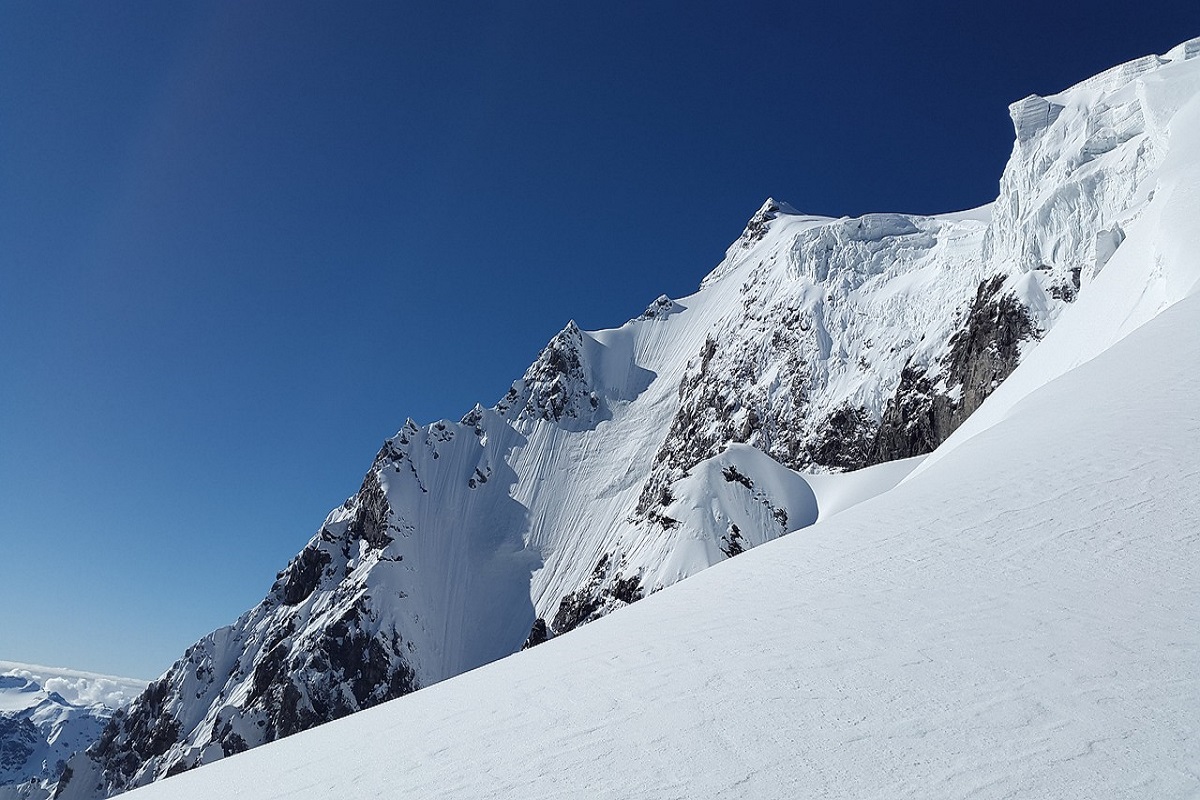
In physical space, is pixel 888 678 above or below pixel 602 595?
below

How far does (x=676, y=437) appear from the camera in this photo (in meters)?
101

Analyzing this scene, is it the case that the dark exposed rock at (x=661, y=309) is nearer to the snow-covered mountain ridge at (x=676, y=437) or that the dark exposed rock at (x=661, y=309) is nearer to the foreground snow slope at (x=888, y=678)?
the snow-covered mountain ridge at (x=676, y=437)

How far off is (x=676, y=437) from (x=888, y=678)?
316 feet

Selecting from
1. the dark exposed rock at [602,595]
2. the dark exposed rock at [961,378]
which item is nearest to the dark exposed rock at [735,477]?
the dark exposed rock at [602,595]

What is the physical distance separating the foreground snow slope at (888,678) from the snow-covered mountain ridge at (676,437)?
26.7 meters

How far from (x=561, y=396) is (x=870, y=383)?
217ft

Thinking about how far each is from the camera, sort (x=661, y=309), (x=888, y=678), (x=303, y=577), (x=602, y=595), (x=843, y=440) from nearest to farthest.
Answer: (x=888, y=678) → (x=602, y=595) → (x=843, y=440) → (x=303, y=577) → (x=661, y=309)

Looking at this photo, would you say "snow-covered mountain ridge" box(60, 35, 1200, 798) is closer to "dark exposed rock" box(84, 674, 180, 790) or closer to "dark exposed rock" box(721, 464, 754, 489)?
"dark exposed rock" box(721, 464, 754, 489)

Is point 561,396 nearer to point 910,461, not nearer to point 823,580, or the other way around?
point 910,461

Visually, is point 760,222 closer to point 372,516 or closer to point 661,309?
point 661,309

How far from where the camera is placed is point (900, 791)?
3645mm

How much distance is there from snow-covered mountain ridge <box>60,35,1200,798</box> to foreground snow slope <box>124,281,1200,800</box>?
87.4 ft

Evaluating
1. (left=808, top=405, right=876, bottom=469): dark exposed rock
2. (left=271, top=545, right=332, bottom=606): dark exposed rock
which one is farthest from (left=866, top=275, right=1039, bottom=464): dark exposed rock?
(left=271, top=545, right=332, bottom=606): dark exposed rock

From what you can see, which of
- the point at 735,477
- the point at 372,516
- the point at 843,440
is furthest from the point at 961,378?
the point at 372,516
